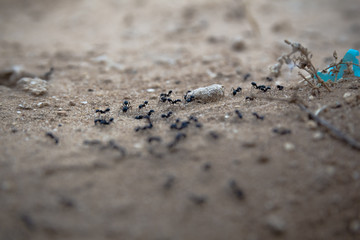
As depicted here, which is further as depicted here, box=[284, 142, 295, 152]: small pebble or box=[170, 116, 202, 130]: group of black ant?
box=[170, 116, 202, 130]: group of black ant

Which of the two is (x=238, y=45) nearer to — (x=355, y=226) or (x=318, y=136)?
(x=318, y=136)

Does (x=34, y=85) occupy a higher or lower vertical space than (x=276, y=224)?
higher

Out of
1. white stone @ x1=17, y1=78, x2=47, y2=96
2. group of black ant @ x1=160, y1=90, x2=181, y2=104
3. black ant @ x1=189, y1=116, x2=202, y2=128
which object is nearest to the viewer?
black ant @ x1=189, y1=116, x2=202, y2=128

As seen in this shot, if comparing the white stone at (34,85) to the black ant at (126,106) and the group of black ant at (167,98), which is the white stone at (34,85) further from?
the group of black ant at (167,98)

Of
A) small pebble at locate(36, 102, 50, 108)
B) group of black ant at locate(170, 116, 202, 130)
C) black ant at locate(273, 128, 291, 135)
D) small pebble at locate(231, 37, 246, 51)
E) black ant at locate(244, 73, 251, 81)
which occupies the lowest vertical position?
black ant at locate(273, 128, 291, 135)

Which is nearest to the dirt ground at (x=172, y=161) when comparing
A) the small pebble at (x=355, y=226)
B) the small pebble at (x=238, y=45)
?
the small pebble at (x=355, y=226)

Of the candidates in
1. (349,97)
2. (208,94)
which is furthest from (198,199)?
(349,97)

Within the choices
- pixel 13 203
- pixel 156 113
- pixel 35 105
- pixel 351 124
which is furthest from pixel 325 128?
pixel 35 105

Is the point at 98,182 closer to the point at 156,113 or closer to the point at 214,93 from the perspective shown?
the point at 156,113

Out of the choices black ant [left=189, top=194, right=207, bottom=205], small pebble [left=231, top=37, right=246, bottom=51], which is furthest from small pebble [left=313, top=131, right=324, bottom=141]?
small pebble [left=231, top=37, right=246, bottom=51]

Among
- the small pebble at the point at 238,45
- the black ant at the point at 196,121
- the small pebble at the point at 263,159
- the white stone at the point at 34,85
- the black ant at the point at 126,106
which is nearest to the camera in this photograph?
the small pebble at the point at 263,159

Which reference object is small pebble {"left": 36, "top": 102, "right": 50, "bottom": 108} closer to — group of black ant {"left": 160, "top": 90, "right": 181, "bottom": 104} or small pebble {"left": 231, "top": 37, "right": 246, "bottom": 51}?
group of black ant {"left": 160, "top": 90, "right": 181, "bottom": 104}
